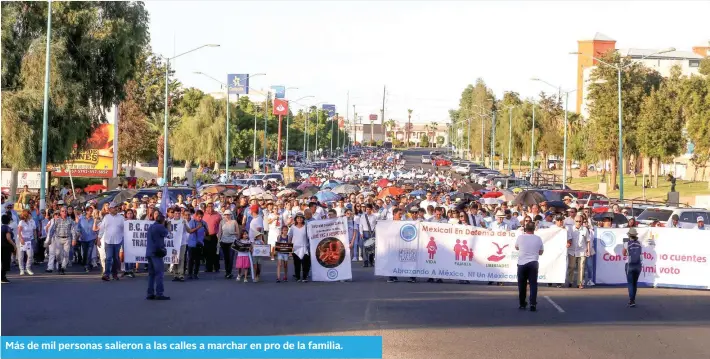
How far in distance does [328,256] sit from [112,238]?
4.60m

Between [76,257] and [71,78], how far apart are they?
1877 cm

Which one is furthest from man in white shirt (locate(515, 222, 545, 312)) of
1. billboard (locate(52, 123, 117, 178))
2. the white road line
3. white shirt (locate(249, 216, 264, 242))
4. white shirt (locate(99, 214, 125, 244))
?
billboard (locate(52, 123, 117, 178))

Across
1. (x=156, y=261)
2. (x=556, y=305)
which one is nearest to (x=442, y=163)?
(x=556, y=305)

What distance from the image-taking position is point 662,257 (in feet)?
75.7

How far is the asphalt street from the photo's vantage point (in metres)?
13.9

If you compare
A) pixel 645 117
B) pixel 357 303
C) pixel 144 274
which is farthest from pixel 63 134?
pixel 645 117

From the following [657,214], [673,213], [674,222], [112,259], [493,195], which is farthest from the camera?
[493,195]

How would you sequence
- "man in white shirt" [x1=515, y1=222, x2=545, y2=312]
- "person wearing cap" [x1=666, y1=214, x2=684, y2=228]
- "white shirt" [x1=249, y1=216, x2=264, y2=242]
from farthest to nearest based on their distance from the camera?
"person wearing cap" [x1=666, y1=214, x2=684, y2=228], "white shirt" [x1=249, y1=216, x2=264, y2=242], "man in white shirt" [x1=515, y1=222, x2=545, y2=312]

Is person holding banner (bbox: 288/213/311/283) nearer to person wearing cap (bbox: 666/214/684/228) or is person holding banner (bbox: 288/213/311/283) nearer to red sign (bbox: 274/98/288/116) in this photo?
person wearing cap (bbox: 666/214/684/228)

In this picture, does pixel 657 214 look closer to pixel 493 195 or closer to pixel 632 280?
pixel 493 195

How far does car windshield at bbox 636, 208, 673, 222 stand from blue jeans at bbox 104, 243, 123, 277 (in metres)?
17.6

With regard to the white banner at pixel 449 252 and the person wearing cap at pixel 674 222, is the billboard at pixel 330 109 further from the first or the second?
the white banner at pixel 449 252

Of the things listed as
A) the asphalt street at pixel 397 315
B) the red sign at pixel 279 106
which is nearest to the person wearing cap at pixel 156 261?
the asphalt street at pixel 397 315

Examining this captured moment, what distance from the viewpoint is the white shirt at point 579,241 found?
22250 mm
